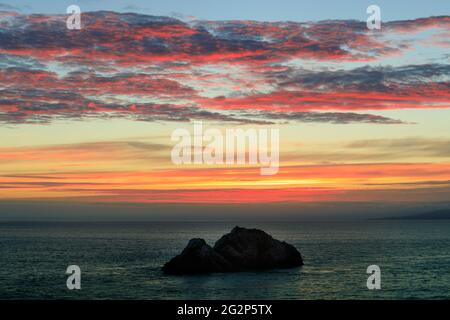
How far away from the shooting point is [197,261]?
2852 inches

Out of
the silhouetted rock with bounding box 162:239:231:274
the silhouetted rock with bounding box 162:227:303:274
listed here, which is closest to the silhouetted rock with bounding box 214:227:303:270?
the silhouetted rock with bounding box 162:227:303:274

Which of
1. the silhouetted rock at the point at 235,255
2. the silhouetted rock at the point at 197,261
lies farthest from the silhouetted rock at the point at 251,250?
the silhouetted rock at the point at 197,261

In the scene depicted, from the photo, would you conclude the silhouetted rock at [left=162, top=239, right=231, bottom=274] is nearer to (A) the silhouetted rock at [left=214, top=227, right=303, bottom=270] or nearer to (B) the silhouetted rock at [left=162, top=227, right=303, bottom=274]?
(B) the silhouetted rock at [left=162, top=227, right=303, bottom=274]

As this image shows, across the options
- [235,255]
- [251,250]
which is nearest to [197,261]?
[235,255]

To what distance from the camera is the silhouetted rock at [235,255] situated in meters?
72.9

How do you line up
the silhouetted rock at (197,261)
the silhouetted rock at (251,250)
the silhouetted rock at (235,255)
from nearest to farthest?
the silhouetted rock at (197,261)
the silhouetted rock at (235,255)
the silhouetted rock at (251,250)

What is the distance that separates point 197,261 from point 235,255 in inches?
291

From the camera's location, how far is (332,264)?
3686 inches

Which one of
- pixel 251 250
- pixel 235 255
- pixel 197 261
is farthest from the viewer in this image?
pixel 251 250

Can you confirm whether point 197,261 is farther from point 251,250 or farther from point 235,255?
point 251,250

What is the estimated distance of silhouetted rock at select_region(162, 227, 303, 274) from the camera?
7294cm

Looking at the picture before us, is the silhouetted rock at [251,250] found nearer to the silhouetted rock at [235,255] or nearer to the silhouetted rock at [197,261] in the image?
the silhouetted rock at [235,255]
